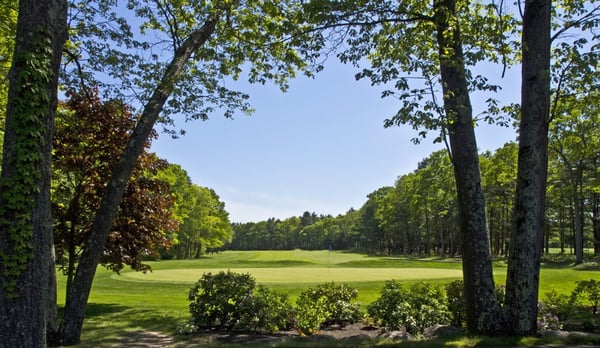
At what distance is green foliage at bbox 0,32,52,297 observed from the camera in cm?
432

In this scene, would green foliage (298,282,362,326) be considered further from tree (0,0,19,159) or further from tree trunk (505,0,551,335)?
tree (0,0,19,159)

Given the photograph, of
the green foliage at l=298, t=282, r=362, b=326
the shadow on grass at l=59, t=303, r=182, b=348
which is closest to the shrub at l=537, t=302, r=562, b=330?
the green foliage at l=298, t=282, r=362, b=326

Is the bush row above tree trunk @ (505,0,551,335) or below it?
below

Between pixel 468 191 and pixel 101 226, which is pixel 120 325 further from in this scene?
pixel 468 191

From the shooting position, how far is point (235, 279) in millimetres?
8148

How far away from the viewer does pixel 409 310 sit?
7496mm

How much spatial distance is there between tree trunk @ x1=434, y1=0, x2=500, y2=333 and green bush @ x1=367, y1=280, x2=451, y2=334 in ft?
3.44

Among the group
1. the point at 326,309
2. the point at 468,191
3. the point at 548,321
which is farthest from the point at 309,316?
the point at 548,321

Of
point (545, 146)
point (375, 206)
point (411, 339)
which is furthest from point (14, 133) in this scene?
point (375, 206)

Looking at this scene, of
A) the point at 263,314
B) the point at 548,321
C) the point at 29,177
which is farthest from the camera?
the point at 263,314

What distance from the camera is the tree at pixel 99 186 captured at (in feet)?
30.9

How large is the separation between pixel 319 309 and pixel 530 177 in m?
4.38

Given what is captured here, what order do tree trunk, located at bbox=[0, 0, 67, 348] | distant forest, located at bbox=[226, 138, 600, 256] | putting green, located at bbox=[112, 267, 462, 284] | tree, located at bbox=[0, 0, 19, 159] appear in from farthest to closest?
1. distant forest, located at bbox=[226, 138, 600, 256]
2. putting green, located at bbox=[112, 267, 462, 284]
3. tree, located at bbox=[0, 0, 19, 159]
4. tree trunk, located at bbox=[0, 0, 67, 348]

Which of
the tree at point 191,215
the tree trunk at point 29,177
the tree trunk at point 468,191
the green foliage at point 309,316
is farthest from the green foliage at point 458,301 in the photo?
the tree at point 191,215
